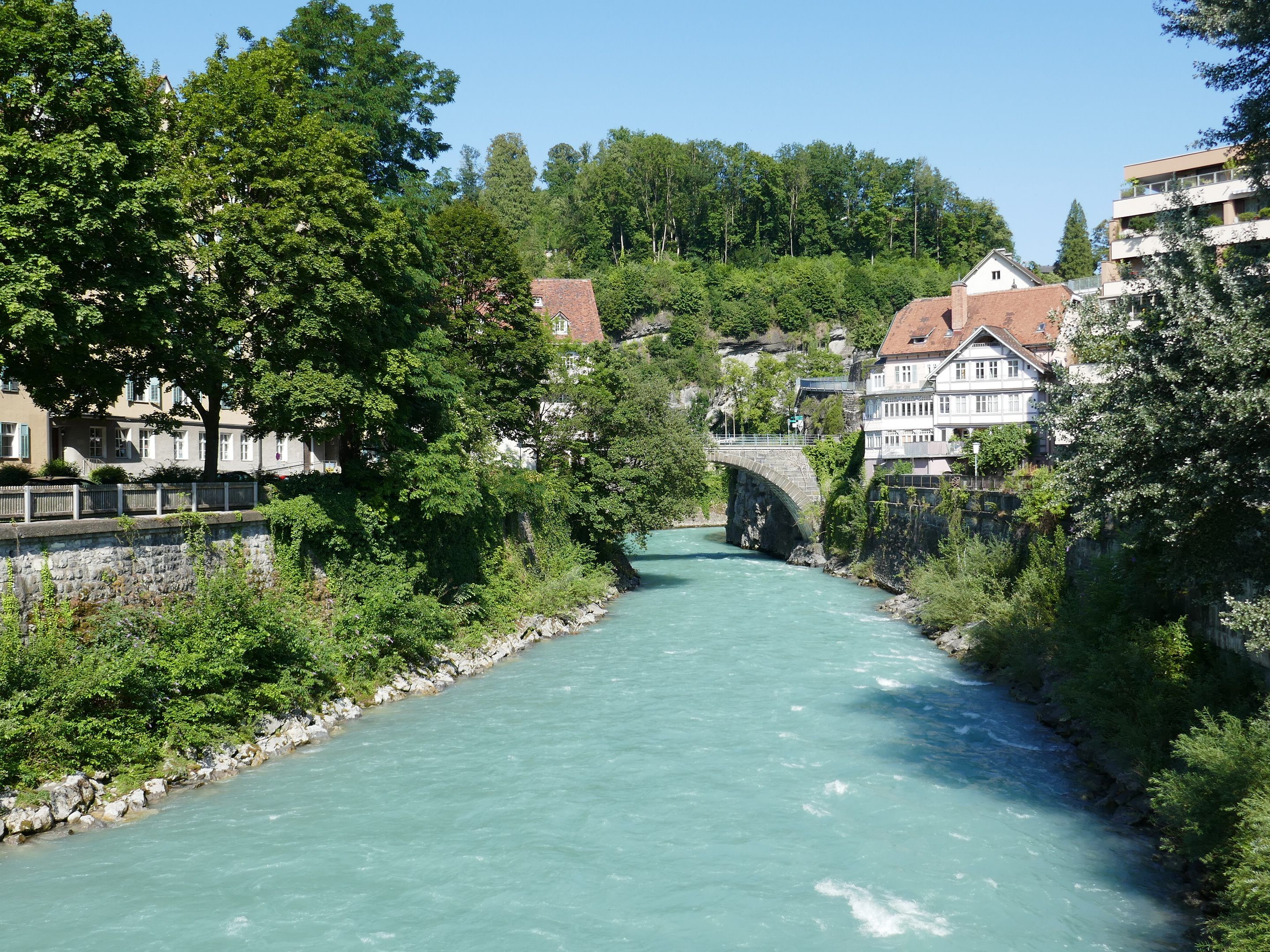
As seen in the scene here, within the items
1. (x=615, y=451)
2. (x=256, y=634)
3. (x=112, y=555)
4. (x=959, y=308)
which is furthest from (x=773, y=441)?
(x=112, y=555)

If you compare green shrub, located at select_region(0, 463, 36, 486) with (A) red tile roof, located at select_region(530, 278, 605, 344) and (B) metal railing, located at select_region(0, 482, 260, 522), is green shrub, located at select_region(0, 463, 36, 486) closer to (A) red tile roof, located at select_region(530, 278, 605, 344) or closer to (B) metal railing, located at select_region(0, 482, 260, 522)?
(B) metal railing, located at select_region(0, 482, 260, 522)

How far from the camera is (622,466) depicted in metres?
35.3

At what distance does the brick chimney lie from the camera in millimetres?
47719

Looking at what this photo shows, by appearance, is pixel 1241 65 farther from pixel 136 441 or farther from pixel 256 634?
pixel 136 441

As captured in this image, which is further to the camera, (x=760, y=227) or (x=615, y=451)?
(x=760, y=227)

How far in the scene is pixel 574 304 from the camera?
5362 cm

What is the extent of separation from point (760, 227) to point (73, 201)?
293 ft

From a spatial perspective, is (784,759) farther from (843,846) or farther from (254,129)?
(254,129)

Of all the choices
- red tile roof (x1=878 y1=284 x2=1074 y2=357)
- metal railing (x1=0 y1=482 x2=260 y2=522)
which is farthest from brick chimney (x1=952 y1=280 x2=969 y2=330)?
metal railing (x1=0 y1=482 x2=260 y2=522)

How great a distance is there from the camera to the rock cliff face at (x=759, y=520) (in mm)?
51000

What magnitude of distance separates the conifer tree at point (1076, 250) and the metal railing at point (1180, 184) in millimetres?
45112

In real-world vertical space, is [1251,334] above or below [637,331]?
below

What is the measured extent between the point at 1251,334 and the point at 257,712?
16.0m

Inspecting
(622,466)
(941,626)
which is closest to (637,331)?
(622,466)
